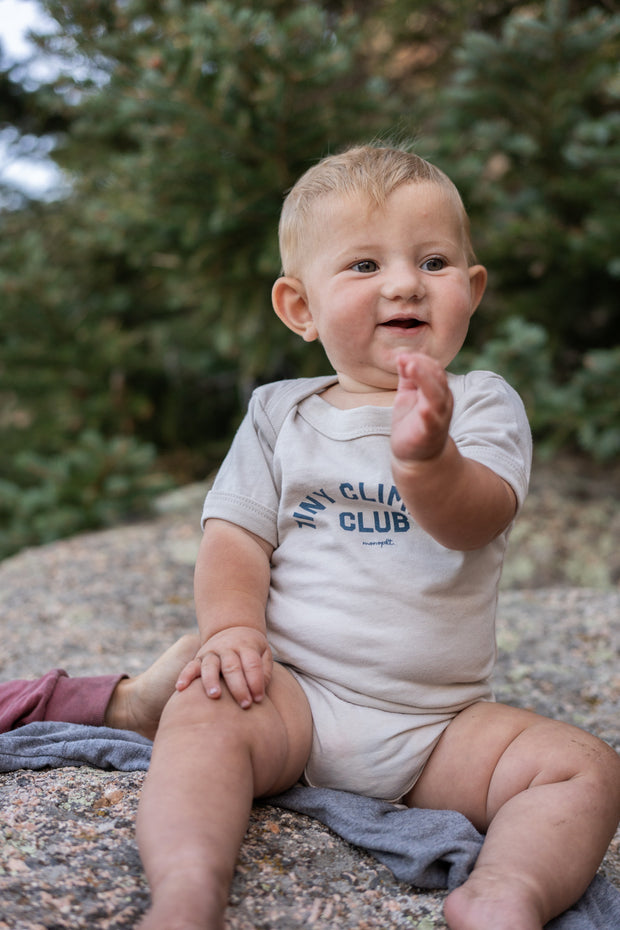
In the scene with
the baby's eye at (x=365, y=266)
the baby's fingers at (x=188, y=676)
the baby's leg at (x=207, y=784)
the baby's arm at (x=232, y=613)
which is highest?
the baby's eye at (x=365, y=266)

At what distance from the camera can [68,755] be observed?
1515mm

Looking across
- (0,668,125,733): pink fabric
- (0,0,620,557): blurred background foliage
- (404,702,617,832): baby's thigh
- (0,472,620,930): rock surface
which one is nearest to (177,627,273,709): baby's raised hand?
(0,472,620,930): rock surface

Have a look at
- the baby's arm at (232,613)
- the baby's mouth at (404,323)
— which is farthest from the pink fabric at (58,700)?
the baby's mouth at (404,323)

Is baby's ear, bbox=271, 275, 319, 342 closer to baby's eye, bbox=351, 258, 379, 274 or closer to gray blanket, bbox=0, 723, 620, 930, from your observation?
baby's eye, bbox=351, 258, 379, 274

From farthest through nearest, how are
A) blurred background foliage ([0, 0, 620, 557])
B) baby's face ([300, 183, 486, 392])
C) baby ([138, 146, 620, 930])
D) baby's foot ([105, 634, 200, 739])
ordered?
blurred background foliage ([0, 0, 620, 557])
baby's foot ([105, 634, 200, 739])
baby's face ([300, 183, 486, 392])
baby ([138, 146, 620, 930])

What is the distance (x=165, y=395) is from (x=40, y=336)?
2.61ft

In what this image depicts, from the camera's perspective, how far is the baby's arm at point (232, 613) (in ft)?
4.30

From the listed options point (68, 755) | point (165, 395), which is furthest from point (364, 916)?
point (165, 395)

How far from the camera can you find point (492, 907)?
3.45 feet

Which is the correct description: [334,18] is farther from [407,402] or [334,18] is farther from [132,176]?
[407,402]

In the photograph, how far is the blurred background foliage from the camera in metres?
3.02

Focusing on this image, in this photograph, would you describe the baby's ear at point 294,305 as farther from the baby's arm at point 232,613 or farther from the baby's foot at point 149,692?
the baby's foot at point 149,692

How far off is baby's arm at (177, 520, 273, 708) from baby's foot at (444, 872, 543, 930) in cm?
40

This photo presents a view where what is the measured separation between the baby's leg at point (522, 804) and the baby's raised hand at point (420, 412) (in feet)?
1.64
